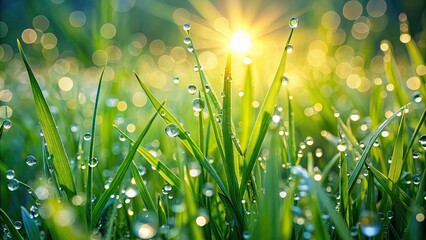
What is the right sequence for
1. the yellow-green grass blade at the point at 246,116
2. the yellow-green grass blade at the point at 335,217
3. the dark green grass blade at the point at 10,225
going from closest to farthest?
the yellow-green grass blade at the point at 335,217
the dark green grass blade at the point at 10,225
the yellow-green grass blade at the point at 246,116

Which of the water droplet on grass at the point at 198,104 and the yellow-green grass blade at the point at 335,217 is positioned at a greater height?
the water droplet on grass at the point at 198,104

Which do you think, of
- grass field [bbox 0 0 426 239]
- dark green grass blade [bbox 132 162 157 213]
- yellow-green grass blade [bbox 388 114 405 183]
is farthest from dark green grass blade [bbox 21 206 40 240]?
yellow-green grass blade [bbox 388 114 405 183]

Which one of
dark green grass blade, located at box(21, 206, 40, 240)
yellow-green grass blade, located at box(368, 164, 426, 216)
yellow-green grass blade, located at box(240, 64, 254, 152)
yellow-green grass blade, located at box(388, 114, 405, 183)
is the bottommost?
dark green grass blade, located at box(21, 206, 40, 240)

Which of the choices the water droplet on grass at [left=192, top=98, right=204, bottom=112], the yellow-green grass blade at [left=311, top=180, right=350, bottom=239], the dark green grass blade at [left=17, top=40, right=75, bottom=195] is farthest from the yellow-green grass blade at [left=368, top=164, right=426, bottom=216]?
the dark green grass blade at [left=17, top=40, right=75, bottom=195]

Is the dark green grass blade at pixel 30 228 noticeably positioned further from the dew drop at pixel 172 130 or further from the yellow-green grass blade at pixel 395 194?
the yellow-green grass blade at pixel 395 194

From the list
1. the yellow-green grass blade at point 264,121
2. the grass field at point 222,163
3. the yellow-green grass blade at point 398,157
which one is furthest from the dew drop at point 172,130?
the yellow-green grass blade at point 398,157

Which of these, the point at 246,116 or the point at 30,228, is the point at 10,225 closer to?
the point at 30,228

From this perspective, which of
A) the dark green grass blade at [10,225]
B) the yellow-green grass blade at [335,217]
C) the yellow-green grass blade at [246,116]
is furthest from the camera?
the yellow-green grass blade at [246,116]

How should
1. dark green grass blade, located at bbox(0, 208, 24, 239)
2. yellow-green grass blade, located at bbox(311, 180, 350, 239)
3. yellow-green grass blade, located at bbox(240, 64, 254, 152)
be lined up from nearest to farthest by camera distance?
yellow-green grass blade, located at bbox(311, 180, 350, 239)
dark green grass blade, located at bbox(0, 208, 24, 239)
yellow-green grass blade, located at bbox(240, 64, 254, 152)

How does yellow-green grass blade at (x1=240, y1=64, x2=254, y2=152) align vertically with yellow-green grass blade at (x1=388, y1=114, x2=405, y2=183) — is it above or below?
above

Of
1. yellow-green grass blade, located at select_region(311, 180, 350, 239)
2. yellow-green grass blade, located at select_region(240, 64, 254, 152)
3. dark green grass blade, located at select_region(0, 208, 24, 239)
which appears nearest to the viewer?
yellow-green grass blade, located at select_region(311, 180, 350, 239)

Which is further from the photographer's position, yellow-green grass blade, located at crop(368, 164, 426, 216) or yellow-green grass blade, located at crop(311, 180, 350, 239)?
yellow-green grass blade, located at crop(368, 164, 426, 216)

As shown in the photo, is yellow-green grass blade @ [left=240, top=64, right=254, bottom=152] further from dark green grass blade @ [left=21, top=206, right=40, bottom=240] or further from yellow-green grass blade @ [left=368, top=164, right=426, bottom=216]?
dark green grass blade @ [left=21, top=206, right=40, bottom=240]

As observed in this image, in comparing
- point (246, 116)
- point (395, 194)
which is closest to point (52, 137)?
point (246, 116)
